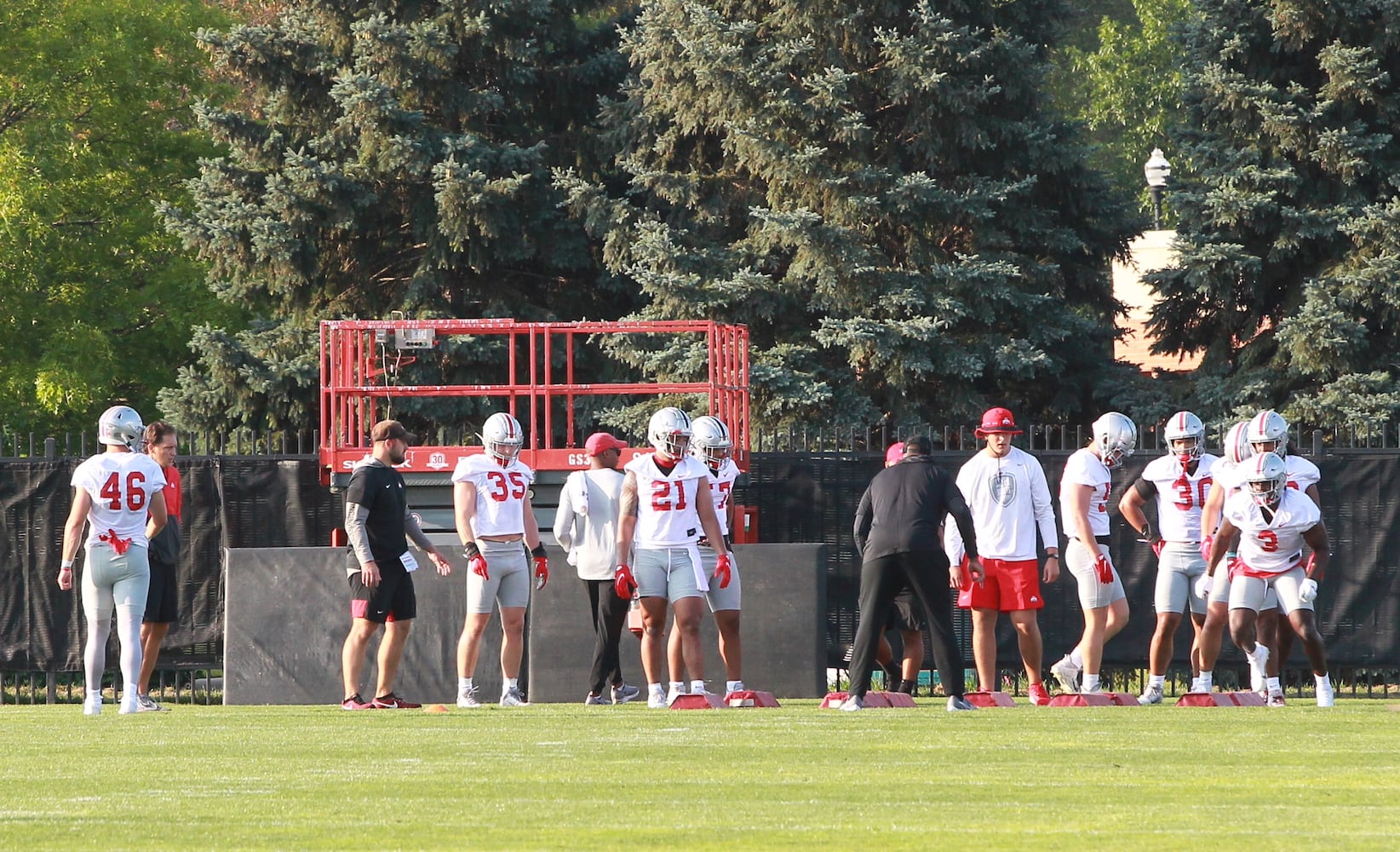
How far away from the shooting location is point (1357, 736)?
32.9 ft

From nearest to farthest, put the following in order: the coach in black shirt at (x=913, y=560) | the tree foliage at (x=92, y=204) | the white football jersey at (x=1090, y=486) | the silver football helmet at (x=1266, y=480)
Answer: the coach in black shirt at (x=913, y=560) → the silver football helmet at (x=1266, y=480) → the white football jersey at (x=1090, y=486) → the tree foliage at (x=92, y=204)

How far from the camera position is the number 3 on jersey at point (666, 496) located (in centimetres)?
1330

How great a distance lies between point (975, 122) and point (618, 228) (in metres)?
4.18

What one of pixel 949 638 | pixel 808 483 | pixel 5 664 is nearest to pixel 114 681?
pixel 5 664

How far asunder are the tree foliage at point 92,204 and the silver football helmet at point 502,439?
1357cm

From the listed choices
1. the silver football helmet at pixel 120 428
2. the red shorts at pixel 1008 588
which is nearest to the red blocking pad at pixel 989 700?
the red shorts at pixel 1008 588

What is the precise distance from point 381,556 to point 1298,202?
524 inches

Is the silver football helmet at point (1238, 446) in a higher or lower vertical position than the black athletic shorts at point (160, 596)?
higher

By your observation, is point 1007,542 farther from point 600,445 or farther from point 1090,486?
point 600,445

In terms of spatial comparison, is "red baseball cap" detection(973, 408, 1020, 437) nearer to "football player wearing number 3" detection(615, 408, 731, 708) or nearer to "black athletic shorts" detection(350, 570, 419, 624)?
"football player wearing number 3" detection(615, 408, 731, 708)

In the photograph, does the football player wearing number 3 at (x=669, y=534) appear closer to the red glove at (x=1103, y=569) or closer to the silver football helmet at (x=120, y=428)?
the red glove at (x=1103, y=569)

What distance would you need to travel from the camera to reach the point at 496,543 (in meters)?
13.8

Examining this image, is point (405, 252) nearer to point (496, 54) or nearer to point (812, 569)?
point (496, 54)

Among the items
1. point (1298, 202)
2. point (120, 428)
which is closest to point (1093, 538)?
point (120, 428)
